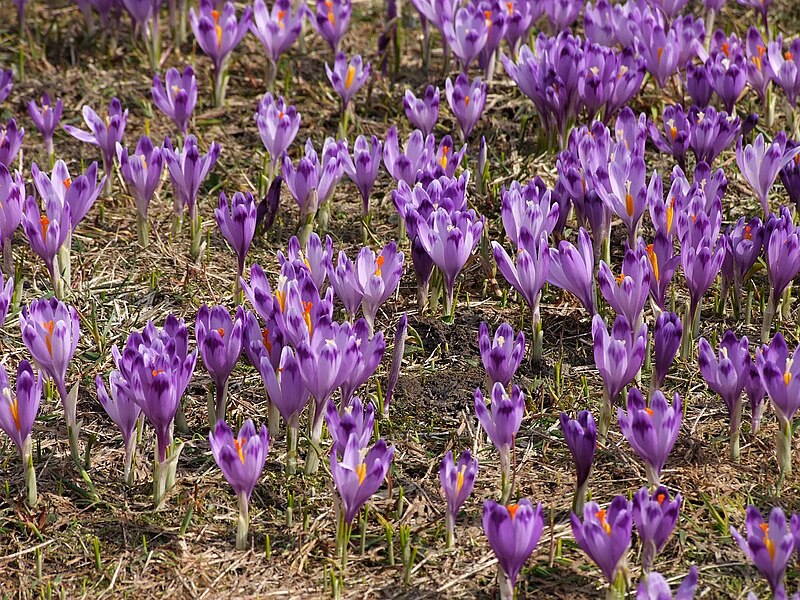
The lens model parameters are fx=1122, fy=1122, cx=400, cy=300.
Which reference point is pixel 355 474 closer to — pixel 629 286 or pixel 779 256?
pixel 629 286

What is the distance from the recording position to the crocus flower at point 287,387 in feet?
8.57

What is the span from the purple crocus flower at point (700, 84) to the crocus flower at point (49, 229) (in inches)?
84.5

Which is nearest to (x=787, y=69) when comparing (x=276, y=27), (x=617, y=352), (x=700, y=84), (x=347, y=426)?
(x=700, y=84)

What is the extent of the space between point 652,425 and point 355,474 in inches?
25.9

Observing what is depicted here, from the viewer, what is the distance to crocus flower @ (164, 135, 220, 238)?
140 inches

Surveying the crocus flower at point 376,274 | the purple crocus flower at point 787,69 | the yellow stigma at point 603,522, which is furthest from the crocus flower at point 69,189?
the purple crocus flower at point 787,69

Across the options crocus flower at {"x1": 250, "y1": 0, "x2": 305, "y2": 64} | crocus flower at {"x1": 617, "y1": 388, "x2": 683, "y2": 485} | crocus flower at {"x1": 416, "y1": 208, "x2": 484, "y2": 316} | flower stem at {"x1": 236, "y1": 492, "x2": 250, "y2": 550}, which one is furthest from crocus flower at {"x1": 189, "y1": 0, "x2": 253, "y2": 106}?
crocus flower at {"x1": 617, "y1": 388, "x2": 683, "y2": 485}

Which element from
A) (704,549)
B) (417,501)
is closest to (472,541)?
(417,501)

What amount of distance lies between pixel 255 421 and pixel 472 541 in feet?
2.34

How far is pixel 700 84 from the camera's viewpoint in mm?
3914

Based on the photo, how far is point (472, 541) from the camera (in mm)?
2537

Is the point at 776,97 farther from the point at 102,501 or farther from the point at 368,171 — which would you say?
the point at 102,501

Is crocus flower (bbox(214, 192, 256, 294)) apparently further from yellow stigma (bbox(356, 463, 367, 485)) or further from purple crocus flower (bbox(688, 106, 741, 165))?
purple crocus flower (bbox(688, 106, 741, 165))

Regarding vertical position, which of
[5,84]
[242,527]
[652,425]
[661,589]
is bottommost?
[242,527]
